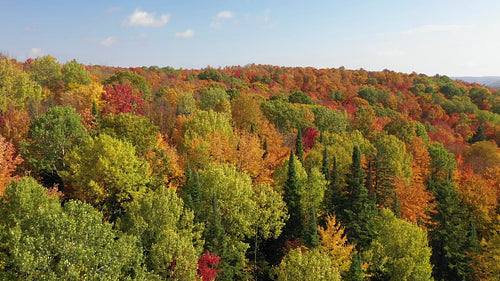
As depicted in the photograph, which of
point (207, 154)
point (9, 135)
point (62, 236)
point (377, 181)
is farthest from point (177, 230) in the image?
point (377, 181)

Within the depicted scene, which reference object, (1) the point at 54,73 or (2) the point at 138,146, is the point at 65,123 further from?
(1) the point at 54,73

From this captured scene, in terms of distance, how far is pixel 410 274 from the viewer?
48.6m

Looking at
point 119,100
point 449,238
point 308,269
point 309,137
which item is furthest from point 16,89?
point 449,238

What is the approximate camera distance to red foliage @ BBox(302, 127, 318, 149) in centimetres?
8662

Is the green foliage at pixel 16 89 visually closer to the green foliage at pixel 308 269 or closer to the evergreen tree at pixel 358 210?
the green foliage at pixel 308 269

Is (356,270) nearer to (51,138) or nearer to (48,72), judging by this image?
(51,138)

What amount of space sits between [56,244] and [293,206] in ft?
121

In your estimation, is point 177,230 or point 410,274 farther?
point 410,274

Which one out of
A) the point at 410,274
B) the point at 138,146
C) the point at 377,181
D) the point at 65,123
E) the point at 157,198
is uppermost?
the point at 65,123

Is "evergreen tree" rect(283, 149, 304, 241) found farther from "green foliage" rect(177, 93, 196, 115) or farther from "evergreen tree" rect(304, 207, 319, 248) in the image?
"green foliage" rect(177, 93, 196, 115)

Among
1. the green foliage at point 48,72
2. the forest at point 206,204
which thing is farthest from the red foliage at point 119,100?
the green foliage at point 48,72

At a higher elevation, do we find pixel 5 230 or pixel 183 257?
pixel 5 230

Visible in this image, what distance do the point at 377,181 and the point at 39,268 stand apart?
55.9 m

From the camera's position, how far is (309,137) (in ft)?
292
